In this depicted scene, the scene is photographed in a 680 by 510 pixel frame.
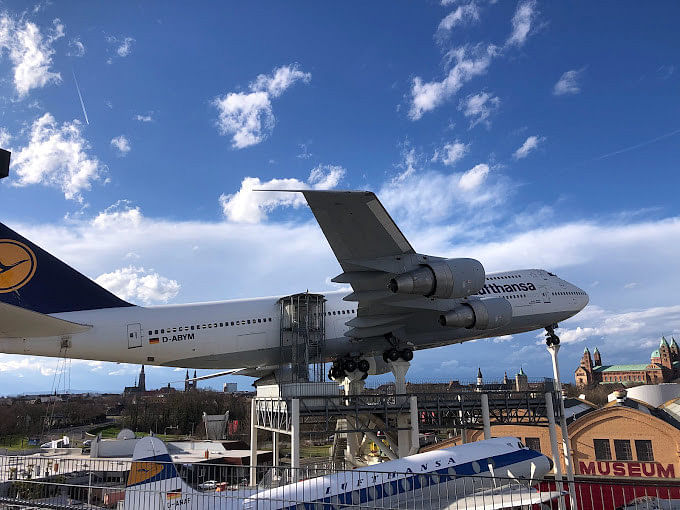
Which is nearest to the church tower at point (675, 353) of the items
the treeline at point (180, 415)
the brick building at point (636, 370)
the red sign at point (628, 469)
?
the brick building at point (636, 370)

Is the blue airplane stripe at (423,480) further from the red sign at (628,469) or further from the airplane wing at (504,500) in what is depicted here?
the red sign at (628,469)

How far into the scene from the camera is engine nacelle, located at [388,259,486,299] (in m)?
18.6

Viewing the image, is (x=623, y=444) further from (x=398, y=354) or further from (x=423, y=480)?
(x=423, y=480)

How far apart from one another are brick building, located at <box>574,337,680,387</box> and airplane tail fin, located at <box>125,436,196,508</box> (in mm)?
174013

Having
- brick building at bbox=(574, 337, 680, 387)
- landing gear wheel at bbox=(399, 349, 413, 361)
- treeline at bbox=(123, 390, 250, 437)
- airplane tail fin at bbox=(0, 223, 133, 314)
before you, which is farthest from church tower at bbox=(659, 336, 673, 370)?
airplane tail fin at bbox=(0, 223, 133, 314)

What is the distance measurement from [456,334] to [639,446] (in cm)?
2098

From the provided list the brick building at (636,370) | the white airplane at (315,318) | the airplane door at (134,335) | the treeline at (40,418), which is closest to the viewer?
the white airplane at (315,318)

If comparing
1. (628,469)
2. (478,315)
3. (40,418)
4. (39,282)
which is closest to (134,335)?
(39,282)

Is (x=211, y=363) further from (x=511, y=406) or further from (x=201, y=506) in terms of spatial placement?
(x=511, y=406)

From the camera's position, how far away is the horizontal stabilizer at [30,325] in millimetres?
17438

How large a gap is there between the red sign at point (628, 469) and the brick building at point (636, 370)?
461 ft

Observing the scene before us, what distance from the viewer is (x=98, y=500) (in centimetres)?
2214

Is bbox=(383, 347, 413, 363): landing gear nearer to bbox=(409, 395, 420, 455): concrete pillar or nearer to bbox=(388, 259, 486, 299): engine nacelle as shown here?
bbox=(409, 395, 420, 455): concrete pillar

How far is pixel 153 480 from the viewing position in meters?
14.4
